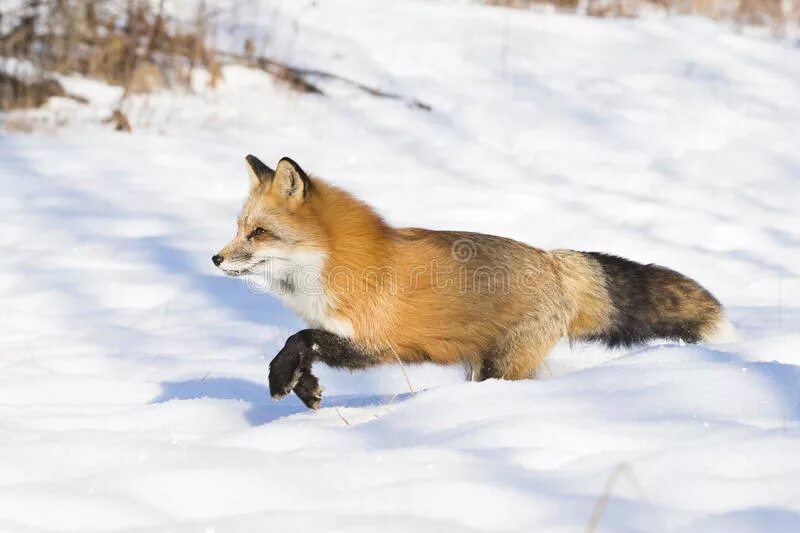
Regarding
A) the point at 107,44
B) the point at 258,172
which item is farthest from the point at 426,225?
the point at 107,44

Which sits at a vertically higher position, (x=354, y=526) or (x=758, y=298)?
(x=354, y=526)

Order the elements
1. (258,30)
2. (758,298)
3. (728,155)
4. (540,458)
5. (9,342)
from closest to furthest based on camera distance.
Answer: (540,458), (9,342), (758,298), (728,155), (258,30)

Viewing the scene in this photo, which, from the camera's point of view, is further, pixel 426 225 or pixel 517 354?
pixel 426 225

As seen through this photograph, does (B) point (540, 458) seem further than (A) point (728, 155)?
No

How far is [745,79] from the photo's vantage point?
11.9 meters

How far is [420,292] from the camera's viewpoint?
4.52 metres

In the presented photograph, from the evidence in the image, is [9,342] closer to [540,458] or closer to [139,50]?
[540,458]

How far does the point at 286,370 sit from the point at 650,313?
180 cm

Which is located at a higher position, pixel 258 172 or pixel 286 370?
pixel 258 172

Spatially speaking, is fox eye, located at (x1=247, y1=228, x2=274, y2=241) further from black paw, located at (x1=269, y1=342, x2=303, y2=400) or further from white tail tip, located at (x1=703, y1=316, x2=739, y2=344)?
white tail tip, located at (x1=703, y1=316, x2=739, y2=344)

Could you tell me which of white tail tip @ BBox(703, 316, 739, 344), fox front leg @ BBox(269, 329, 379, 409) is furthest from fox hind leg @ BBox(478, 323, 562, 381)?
white tail tip @ BBox(703, 316, 739, 344)

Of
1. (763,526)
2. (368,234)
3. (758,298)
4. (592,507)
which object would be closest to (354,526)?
(592,507)

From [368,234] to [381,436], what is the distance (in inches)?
58.8

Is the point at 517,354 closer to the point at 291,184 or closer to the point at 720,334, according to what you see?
the point at 720,334
